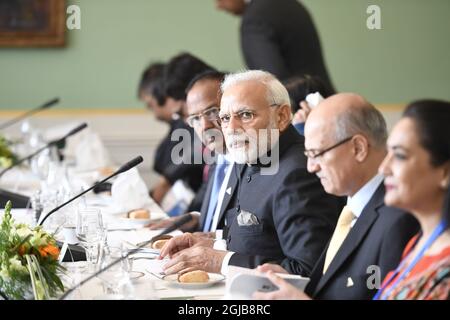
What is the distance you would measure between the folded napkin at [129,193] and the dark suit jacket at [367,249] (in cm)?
175

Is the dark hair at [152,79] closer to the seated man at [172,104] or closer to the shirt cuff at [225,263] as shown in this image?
the seated man at [172,104]

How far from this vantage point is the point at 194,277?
2281 mm

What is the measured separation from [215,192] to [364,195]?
1.49m

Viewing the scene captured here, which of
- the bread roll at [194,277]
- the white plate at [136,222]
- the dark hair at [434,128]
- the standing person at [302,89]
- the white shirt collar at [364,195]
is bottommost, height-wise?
the white plate at [136,222]

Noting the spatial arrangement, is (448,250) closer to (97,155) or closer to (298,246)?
(298,246)

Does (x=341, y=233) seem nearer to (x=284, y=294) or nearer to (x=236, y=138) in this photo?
(x=284, y=294)

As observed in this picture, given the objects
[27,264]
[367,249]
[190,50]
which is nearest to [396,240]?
[367,249]

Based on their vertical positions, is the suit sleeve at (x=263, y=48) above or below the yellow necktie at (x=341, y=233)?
above

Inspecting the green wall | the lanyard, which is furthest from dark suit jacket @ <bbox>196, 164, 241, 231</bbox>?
the green wall

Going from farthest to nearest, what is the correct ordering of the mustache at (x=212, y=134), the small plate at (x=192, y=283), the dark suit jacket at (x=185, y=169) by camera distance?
the dark suit jacket at (x=185, y=169) → the mustache at (x=212, y=134) → the small plate at (x=192, y=283)

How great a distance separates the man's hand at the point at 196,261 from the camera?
2.40 metres

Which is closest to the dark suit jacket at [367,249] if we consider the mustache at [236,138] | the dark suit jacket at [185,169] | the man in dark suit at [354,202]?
the man in dark suit at [354,202]

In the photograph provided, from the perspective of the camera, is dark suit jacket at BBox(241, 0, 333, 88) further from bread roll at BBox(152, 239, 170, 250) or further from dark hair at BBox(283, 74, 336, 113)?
bread roll at BBox(152, 239, 170, 250)
